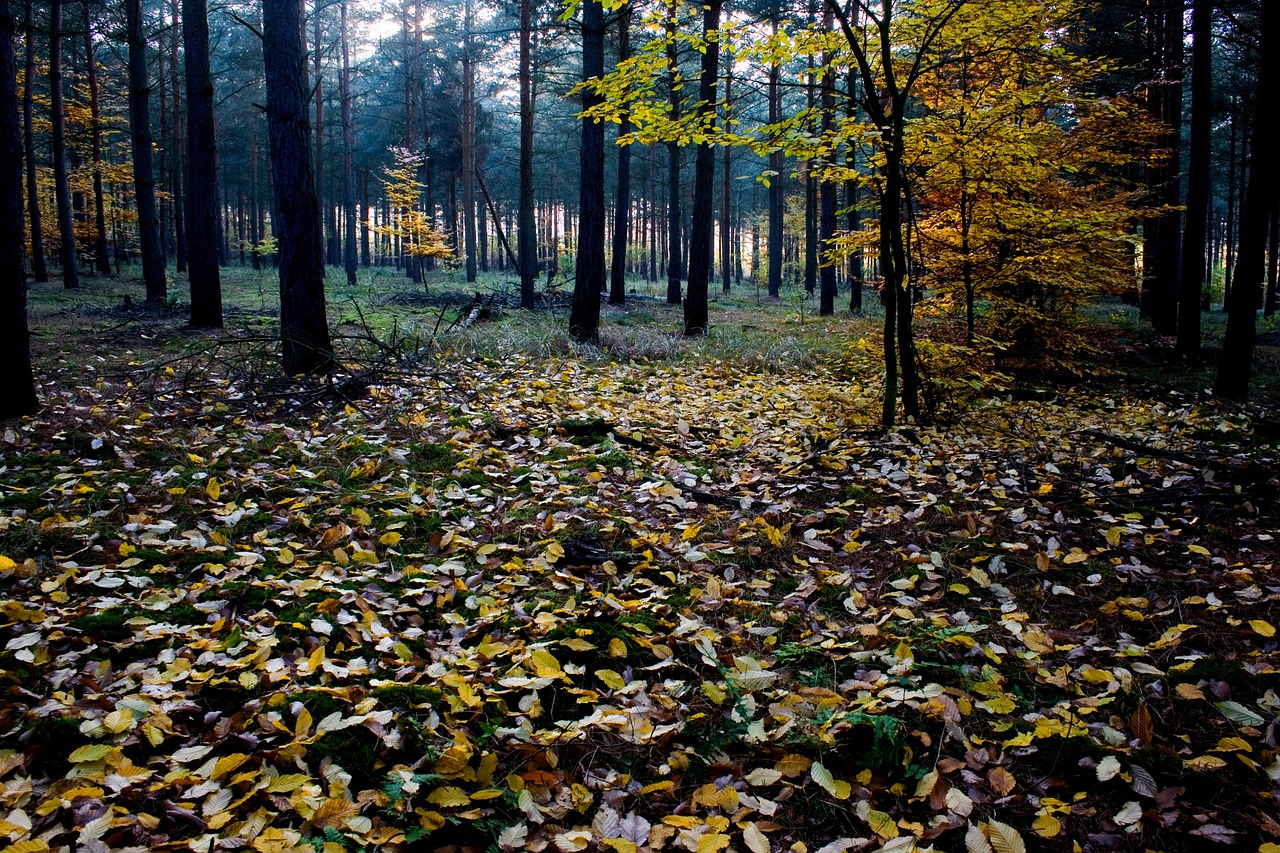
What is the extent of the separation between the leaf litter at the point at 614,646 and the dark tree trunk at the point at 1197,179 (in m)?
5.02

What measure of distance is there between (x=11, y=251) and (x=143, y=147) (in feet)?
29.0

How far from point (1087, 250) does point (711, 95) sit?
6071mm

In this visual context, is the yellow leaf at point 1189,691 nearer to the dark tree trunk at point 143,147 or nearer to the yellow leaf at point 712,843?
the yellow leaf at point 712,843

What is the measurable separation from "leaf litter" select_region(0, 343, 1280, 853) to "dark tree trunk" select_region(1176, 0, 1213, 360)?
5021mm

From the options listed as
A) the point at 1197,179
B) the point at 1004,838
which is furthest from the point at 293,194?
the point at 1197,179

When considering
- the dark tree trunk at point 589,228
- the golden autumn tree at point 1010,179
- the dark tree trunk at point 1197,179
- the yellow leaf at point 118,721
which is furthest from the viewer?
the dark tree trunk at point 589,228

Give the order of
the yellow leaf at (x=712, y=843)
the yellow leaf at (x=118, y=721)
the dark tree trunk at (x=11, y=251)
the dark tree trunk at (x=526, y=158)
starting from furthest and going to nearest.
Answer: the dark tree trunk at (x=526, y=158)
the dark tree trunk at (x=11, y=251)
the yellow leaf at (x=118, y=721)
the yellow leaf at (x=712, y=843)

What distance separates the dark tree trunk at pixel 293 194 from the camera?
612 cm

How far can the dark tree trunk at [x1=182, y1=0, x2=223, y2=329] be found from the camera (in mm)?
8914

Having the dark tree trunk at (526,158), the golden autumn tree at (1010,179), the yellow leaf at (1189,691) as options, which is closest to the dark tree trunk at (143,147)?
the dark tree trunk at (526,158)

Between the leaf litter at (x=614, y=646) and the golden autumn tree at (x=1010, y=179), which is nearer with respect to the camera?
the leaf litter at (x=614, y=646)

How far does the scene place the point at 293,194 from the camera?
6.25 m

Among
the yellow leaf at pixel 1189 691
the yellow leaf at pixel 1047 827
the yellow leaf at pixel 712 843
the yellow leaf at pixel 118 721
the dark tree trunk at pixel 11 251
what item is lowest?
the yellow leaf at pixel 1047 827

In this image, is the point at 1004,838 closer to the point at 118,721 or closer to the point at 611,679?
the point at 611,679
